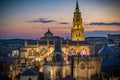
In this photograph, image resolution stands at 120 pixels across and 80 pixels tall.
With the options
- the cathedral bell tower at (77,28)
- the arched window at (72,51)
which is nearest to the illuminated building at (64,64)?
the arched window at (72,51)

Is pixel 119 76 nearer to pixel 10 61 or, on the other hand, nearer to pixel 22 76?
pixel 22 76

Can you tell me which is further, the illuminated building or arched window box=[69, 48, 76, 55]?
arched window box=[69, 48, 76, 55]

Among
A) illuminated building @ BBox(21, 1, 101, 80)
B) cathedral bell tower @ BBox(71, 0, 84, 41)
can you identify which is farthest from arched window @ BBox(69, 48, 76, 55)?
cathedral bell tower @ BBox(71, 0, 84, 41)

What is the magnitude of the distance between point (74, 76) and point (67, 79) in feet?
4.46

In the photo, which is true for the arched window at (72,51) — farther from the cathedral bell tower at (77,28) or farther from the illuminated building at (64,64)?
the cathedral bell tower at (77,28)

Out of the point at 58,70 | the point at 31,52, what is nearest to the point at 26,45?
the point at 31,52

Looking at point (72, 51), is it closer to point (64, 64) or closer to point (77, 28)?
point (77, 28)

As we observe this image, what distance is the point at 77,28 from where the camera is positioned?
22.1 m

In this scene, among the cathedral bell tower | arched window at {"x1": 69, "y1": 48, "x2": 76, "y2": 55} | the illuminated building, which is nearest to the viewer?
the illuminated building

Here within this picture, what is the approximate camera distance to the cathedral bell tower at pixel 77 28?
21703 millimetres

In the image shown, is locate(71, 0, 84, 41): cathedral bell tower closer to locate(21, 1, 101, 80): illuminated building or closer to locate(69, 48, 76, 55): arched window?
locate(69, 48, 76, 55): arched window

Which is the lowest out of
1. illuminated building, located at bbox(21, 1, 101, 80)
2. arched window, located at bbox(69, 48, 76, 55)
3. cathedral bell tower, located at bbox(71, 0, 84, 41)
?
illuminated building, located at bbox(21, 1, 101, 80)

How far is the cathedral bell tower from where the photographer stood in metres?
21.7

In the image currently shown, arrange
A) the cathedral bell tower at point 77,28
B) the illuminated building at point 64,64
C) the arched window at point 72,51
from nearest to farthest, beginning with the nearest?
the illuminated building at point 64,64, the arched window at point 72,51, the cathedral bell tower at point 77,28
